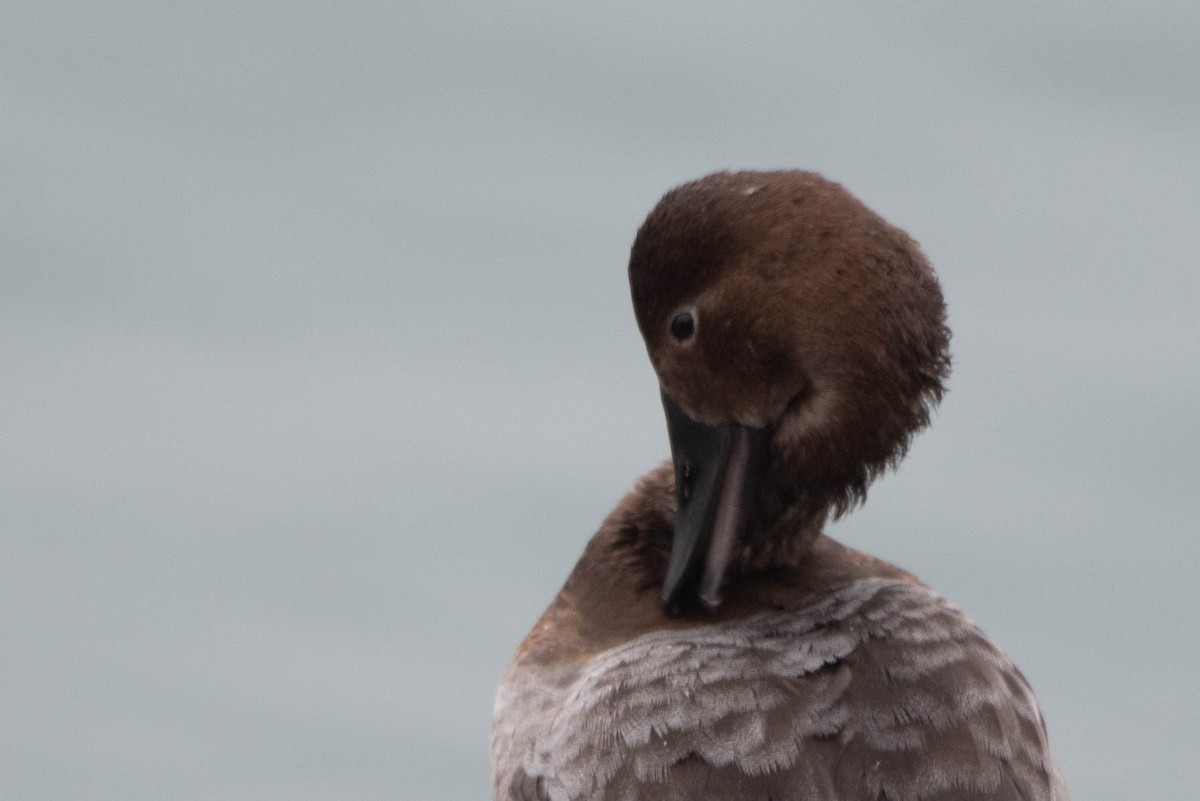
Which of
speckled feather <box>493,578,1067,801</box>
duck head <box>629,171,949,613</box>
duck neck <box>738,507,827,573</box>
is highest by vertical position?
duck head <box>629,171,949,613</box>

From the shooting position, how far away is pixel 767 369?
3.11 m

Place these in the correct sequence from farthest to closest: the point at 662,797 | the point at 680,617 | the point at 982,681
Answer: the point at 680,617, the point at 982,681, the point at 662,797

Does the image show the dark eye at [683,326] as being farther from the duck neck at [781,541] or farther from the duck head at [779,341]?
the duck neck at [781,541]

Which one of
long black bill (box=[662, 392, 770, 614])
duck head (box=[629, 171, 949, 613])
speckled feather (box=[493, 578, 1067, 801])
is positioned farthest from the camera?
long black bill (box=[662, 392, 770, 614])

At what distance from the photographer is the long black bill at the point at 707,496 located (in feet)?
10.5

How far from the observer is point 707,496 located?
3.23 meters

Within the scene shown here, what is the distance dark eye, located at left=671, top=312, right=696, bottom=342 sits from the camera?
3.15 meters

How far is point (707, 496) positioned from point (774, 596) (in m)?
0.22

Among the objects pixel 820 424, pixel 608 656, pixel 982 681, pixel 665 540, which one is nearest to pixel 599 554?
pixel 665 540

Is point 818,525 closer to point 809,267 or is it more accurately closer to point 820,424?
point 820,424

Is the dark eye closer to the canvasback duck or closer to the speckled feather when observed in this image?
the canvasback duck

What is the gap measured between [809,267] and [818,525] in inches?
19.1

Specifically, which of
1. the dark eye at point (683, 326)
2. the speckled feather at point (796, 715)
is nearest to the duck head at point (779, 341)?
the dark eye at point (683, 326)

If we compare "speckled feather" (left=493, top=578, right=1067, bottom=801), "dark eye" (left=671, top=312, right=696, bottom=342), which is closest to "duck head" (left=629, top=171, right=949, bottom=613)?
"dark eye" (left=671, top=312, right=696, bottom=342)
